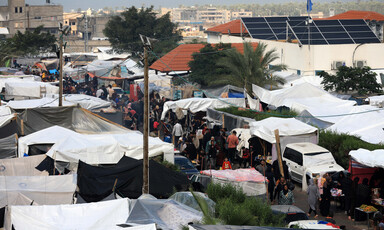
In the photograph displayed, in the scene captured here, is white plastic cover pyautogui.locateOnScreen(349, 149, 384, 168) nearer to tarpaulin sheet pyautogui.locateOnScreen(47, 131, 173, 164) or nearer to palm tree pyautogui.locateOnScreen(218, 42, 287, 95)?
tarpaulin sheet pyautogui.locateOnScreen(47, 131, 173, 164)

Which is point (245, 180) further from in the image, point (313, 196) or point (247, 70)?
point (247, 70)

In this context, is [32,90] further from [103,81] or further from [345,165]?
[345,165]

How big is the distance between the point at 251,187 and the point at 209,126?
10.0 metres

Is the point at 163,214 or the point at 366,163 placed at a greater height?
the point at 366,163

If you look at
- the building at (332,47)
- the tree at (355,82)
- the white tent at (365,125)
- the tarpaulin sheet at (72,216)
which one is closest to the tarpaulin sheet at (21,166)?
the tarpaulin sheet at (72,216)

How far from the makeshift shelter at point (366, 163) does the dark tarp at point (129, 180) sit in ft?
15.0

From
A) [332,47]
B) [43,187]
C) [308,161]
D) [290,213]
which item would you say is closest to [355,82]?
[308,161]

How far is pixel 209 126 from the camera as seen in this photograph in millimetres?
25969

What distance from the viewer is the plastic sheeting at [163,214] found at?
1162 centimetres

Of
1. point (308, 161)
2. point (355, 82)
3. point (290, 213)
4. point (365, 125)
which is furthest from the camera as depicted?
point (355, 82)

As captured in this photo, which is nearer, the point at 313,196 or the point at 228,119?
the point at 313,196

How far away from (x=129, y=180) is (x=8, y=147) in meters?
5.62

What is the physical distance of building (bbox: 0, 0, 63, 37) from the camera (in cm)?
11506

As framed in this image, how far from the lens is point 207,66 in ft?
115
